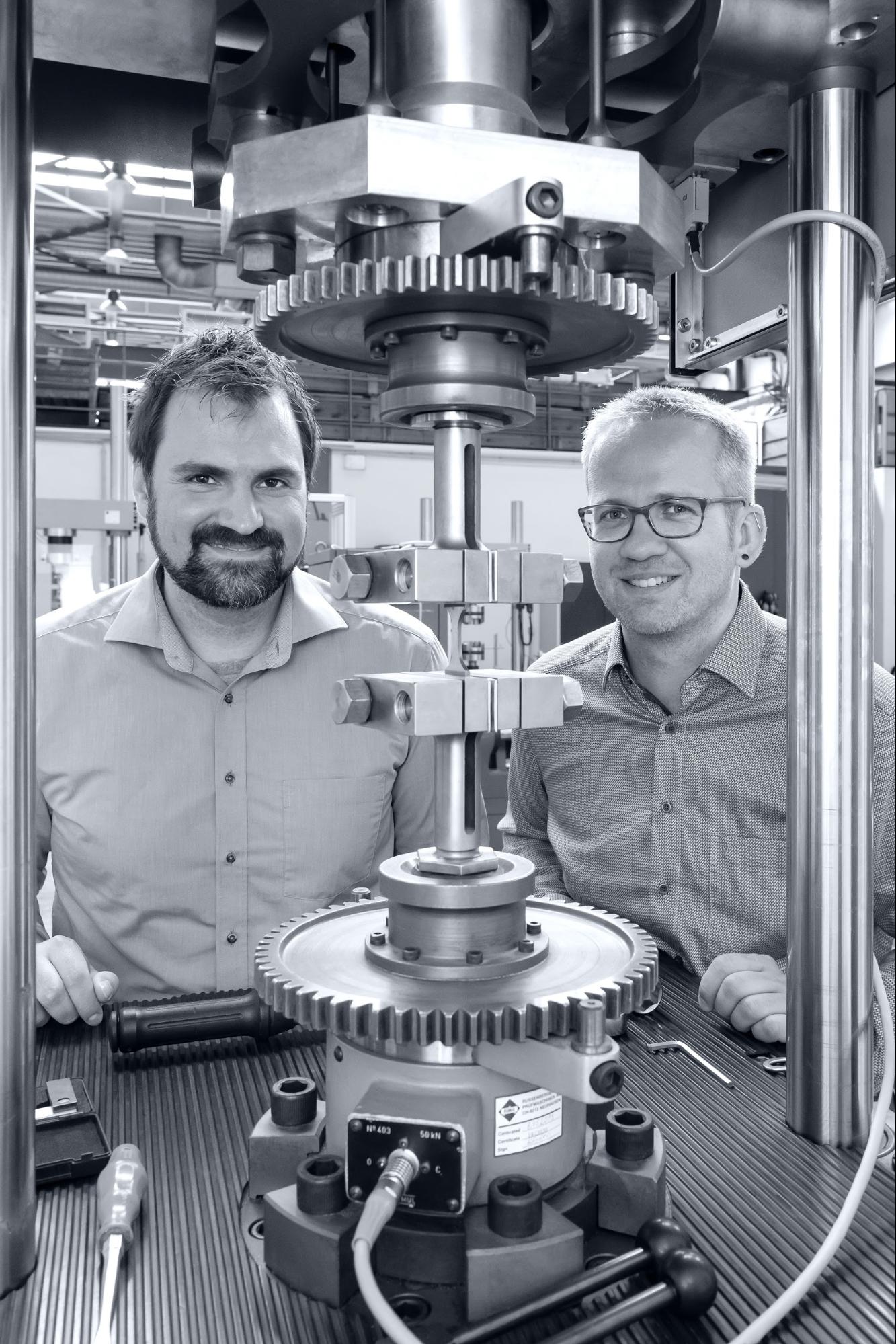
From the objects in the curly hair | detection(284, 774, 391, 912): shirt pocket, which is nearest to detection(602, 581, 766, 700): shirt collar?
detection(284, 774, 391, 912): shirt pocket

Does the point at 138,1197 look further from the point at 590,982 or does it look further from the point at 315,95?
the point at 315,95

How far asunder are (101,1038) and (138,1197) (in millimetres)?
336

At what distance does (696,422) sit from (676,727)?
0.51 m

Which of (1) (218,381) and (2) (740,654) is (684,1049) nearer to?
(2) (740,654)

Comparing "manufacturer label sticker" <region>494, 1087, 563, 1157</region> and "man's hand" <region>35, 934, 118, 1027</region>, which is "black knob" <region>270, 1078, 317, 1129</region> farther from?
"man's hand" <region>35, 934, 118, 1027</region>

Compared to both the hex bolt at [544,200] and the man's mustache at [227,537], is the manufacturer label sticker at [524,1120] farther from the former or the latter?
the man's mustache at [227,537]

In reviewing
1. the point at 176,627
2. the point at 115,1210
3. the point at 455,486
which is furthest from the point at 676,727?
the point at 115,1210

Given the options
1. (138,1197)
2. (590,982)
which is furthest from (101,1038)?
(590,982)

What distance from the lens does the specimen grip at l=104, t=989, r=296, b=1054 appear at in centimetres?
88

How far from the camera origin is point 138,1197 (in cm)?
63

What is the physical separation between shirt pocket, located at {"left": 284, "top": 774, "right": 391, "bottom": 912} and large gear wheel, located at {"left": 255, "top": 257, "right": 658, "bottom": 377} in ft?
3.33

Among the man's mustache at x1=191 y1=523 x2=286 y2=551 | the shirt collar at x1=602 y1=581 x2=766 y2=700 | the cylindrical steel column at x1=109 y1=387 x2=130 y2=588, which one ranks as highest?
the cylindrical steel column at x1=109 y1=387 x2=130 y2=588

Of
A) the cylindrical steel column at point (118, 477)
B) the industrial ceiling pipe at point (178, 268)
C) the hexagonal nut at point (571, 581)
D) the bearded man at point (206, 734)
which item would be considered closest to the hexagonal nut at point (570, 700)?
the hexagonal nut at point (571, 581)

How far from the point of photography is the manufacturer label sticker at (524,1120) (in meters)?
0.59
